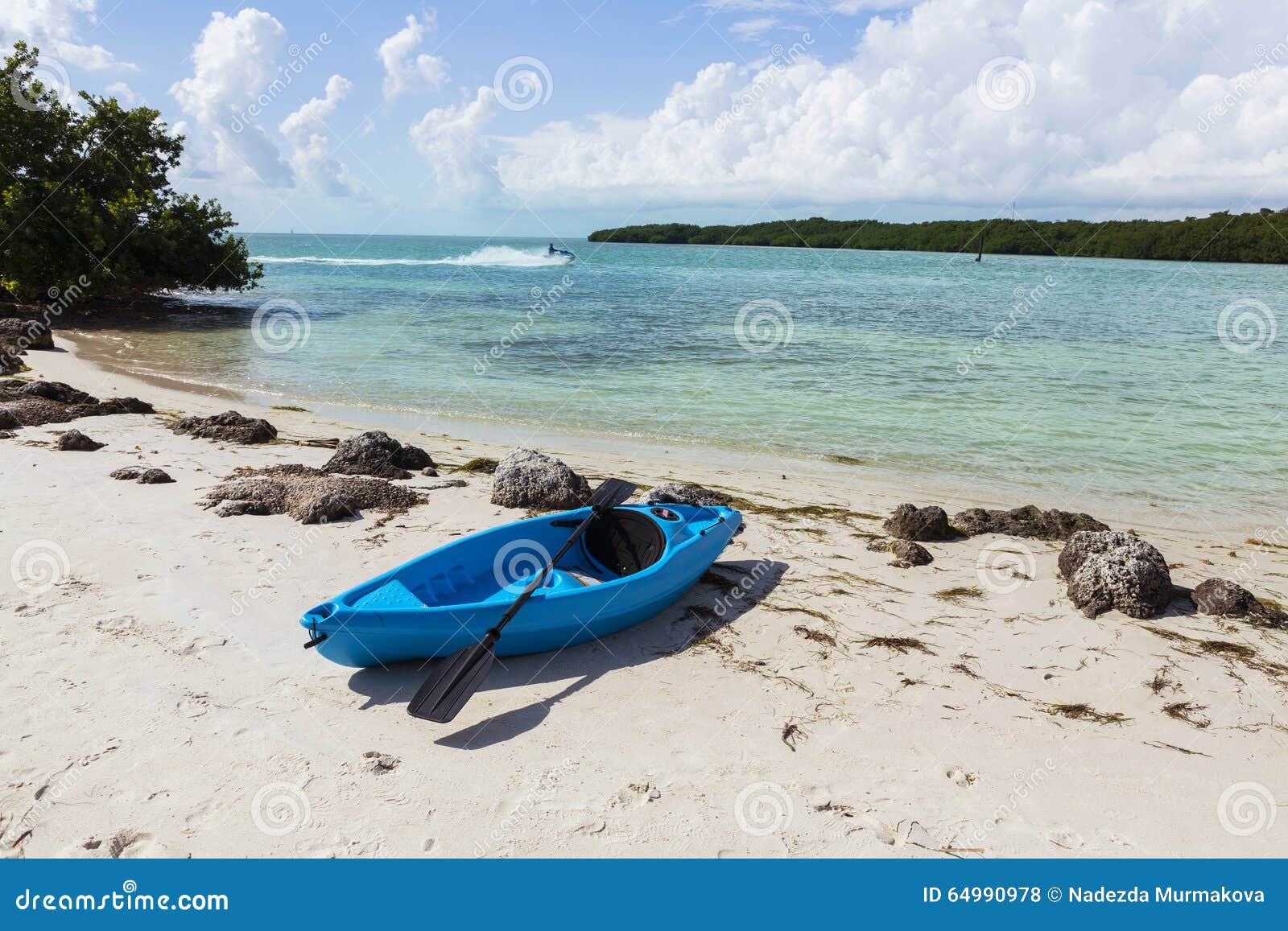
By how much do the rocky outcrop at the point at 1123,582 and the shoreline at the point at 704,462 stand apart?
2569 millimetres

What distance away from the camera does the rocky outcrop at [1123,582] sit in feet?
18.5

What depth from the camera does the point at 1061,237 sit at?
98438 mm

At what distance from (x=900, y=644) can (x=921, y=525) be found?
2.16 meters

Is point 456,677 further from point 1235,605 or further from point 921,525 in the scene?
point 1235,605

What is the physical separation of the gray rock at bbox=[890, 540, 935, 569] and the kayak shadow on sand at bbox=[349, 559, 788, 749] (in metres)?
1.09

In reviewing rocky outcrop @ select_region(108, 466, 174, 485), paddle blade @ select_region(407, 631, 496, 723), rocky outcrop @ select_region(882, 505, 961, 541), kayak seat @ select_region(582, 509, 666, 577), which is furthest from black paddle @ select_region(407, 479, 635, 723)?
rocky outcrop @ select_region(108, 466, 174, 485)

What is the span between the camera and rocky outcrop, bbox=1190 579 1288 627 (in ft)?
18.5

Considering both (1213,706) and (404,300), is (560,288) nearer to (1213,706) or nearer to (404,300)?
(404,300)

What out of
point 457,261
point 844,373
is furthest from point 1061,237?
point 844,373

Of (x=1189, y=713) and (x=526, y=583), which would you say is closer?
(x=1189, y=713)

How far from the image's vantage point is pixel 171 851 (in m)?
3.19

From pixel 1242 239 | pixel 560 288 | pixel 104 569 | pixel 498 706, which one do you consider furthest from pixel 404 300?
pixel 1242 239

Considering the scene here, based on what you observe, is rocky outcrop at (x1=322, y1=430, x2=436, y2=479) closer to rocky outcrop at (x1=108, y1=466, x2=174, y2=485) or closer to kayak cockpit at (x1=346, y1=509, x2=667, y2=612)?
rocky outcrop at (x1=108, y1=466, x2=174, y2=485)

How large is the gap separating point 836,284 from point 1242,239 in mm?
61672
